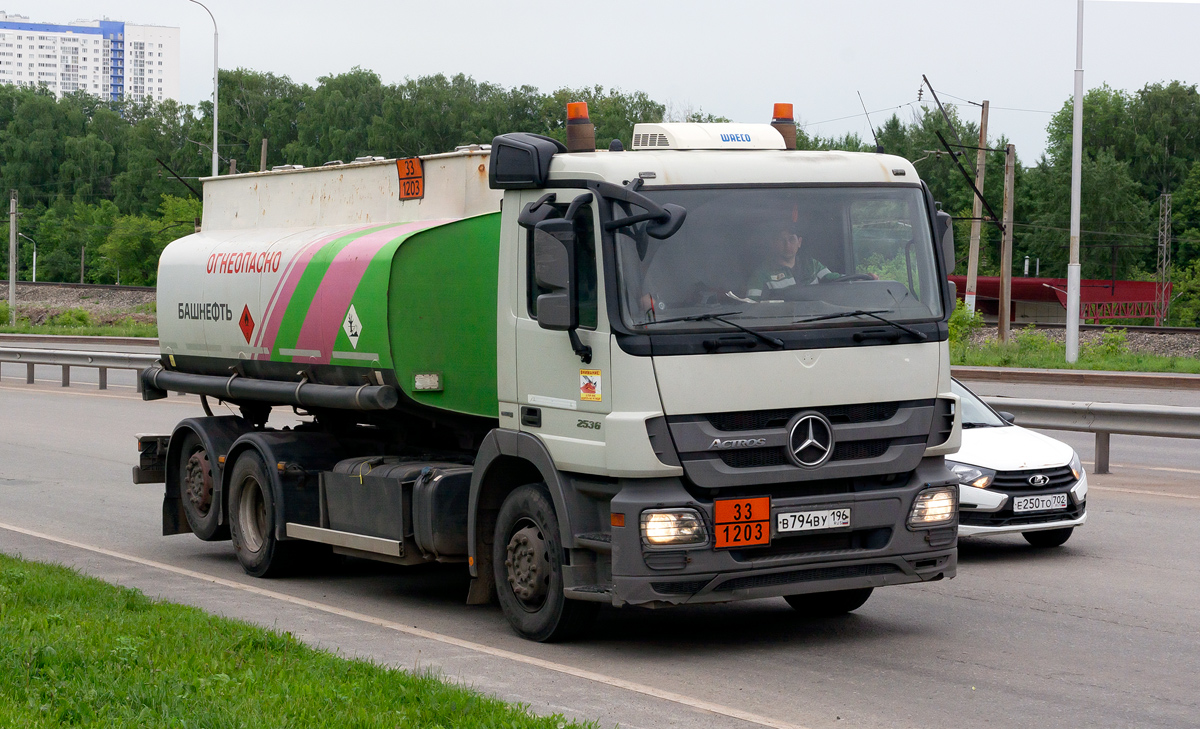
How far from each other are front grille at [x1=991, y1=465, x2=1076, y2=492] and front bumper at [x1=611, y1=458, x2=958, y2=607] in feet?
8.72

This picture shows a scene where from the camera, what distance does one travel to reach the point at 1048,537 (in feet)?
34.3

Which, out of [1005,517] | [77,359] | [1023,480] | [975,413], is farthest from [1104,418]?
[77,359]

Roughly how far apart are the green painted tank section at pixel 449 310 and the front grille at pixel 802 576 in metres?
1.95

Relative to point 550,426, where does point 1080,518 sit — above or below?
below

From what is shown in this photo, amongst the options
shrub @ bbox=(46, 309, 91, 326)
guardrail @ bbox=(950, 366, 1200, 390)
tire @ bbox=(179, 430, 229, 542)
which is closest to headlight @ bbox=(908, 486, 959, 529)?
tire @ bbox=(179, 430, 229, 542)

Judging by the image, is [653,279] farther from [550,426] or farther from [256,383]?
[256,383]

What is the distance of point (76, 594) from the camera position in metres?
8.09

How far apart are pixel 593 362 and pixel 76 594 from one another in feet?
11.7

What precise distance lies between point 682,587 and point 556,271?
5.56 feet

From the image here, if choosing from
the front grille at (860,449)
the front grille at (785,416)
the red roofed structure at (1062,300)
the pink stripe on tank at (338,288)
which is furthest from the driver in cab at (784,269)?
the red roofed structure at (1062,300)

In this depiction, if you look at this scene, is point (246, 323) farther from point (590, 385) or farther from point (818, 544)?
point (818, 544)

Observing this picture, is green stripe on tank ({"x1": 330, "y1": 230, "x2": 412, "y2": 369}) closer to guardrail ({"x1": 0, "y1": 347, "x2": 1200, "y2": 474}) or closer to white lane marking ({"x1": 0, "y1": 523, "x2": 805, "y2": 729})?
white lane marking ({"x1": 0, "y1": 523, "x2": 805, "y2": 729})

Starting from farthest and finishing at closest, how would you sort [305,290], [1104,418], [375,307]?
[1104,418], [305,290], [375,307]

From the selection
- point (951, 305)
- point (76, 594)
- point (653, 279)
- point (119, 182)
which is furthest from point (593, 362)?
point (119, 182)
